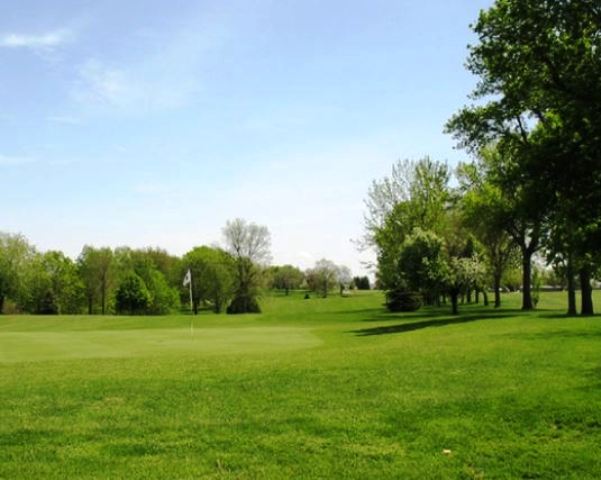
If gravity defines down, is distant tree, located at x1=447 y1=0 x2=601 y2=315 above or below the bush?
above

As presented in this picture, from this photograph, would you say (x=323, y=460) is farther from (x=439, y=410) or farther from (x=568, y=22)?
(x=568, y=22)

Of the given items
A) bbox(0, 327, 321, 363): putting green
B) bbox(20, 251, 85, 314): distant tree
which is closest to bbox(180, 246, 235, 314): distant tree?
bbox(20, 251, 85, 314): distant tree

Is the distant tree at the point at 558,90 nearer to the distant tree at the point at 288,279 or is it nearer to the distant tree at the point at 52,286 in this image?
the distant tree at the point at 52,286

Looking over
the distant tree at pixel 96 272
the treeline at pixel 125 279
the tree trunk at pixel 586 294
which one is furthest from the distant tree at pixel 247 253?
the tree trunk at pixel 586 294

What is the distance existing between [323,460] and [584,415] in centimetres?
391

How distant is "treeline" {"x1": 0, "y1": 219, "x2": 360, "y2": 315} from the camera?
297ft

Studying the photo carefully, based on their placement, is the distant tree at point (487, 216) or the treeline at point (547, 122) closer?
the treeline at point (547, 122)

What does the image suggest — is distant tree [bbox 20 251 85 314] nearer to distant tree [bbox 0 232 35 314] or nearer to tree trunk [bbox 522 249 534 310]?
distant tree [bbox 0 232 35 314]

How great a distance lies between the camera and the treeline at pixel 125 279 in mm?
90625

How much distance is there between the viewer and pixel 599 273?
3806 centimetres

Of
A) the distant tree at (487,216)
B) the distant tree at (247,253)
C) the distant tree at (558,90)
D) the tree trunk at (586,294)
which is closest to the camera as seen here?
the distant tree at (558,90)

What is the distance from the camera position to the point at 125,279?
94.9m

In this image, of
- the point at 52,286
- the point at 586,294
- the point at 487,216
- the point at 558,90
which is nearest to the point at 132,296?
the point at 52,286

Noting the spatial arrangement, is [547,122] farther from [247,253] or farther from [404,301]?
[247,253]
